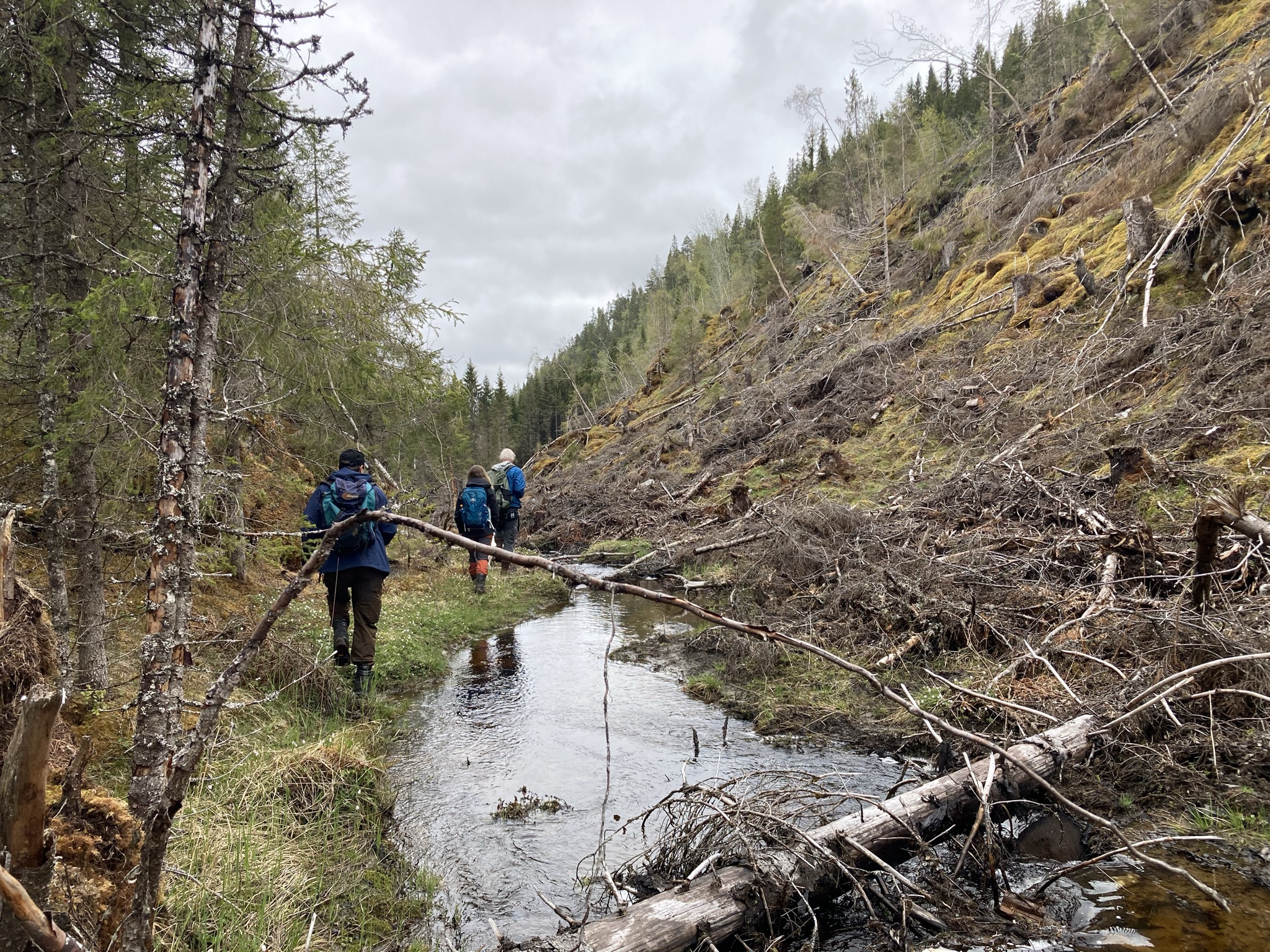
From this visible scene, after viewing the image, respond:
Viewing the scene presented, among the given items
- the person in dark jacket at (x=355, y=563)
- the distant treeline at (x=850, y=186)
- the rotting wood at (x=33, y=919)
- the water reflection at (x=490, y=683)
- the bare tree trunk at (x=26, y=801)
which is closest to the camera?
the rotting wood at (x=33, y=919)

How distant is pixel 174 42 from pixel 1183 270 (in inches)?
602

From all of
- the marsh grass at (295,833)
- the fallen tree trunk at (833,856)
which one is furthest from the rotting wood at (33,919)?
the fallen tree trunk at (833,856)

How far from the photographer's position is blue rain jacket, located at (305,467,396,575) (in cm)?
615

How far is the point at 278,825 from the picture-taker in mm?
3891

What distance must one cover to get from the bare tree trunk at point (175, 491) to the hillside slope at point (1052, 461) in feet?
6.82

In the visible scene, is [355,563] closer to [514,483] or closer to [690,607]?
[690,607]

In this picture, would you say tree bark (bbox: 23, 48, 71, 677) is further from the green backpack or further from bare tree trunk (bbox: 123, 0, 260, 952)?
the green backpack

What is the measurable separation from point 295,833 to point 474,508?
789 centimetres

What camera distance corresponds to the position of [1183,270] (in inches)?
472

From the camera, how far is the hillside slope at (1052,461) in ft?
17.7

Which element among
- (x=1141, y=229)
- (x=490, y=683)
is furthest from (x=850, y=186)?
(x=490, y=683)

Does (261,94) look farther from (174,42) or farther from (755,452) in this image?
(755,452)

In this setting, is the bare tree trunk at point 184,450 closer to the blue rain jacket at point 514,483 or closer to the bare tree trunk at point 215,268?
the bare tree trunk at point 215,268

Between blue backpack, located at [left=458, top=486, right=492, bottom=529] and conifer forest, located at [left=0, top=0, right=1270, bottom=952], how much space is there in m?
0.08
